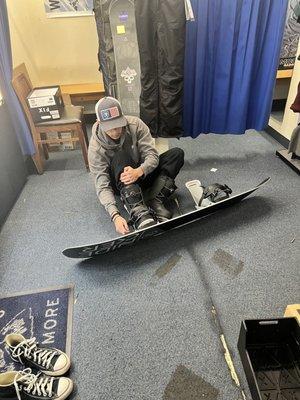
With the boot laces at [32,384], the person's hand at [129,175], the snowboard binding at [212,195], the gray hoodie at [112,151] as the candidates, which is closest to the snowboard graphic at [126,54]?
the gray hoodie at [112,151]

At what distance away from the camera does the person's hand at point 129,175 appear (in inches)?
73.3

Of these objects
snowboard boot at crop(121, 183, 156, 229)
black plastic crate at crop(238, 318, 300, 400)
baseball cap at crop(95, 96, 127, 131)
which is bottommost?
black plastic crate at crop(238, 318, 300, 400)

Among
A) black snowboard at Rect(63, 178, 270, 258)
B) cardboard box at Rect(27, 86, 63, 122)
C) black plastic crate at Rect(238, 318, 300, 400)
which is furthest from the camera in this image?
cardboard box at Rect(27, 86, 63, 122)

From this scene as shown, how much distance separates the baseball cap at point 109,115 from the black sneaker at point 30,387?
128cm

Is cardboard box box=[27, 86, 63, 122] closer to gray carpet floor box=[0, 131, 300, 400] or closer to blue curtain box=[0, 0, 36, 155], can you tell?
blue curtain box=[0, 0, 36, 155]

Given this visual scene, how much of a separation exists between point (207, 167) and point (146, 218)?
3.51 ft

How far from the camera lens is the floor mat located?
135 centimetres

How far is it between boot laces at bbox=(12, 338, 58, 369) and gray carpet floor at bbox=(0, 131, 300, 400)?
0.11 m

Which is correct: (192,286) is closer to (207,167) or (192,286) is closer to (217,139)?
(207,167)

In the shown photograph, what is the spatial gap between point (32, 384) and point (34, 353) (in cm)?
12

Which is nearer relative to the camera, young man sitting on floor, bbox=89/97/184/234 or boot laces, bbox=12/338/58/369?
boot laces, bbox=12/338/58/369

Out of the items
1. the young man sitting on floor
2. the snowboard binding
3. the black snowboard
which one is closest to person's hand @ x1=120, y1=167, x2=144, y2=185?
the young man sitting on floor

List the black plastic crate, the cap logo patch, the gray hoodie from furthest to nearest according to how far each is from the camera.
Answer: the gray hoodie → the cap logo patch → the black plastic crate

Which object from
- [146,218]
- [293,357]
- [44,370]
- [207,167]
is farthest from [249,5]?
[44,370]
